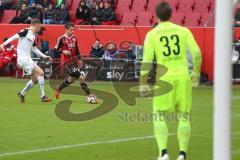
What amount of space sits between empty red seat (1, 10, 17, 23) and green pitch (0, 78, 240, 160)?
14663 millimetres

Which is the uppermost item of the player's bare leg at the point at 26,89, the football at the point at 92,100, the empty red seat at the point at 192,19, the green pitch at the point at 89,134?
the empty red seat at the point at 192,19

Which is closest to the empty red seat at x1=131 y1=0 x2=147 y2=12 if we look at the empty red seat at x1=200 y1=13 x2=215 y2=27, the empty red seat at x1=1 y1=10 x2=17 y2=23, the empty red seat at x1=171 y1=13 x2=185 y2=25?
the empty red seat at x1=171 y1=13 x2=185 y2=25

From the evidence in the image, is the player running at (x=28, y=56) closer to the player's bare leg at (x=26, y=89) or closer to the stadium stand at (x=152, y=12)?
the player's bare leg at (x=26, y=89)

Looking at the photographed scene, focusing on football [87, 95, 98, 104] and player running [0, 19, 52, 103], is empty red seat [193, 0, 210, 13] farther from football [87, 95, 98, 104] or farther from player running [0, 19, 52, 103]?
football [87, 95, 98, 104]

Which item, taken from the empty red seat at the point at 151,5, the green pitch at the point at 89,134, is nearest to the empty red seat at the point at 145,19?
the empty red seat at the point at 151,5

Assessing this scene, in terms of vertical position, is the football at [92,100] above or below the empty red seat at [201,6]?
below

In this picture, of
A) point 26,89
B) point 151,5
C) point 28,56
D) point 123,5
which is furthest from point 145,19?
point 26,89

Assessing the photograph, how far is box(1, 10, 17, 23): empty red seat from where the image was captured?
3428 centimetres

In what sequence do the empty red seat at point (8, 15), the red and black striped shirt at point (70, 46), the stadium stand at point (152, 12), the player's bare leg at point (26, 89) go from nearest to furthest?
1. the player's bare leg at point (26, 89)
2. the red and black striped shirt at point (70, 46)
3. the stadium stand at point (152, 12)
4. the empty red seat at point (8, 15)

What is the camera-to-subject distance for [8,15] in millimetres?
34438

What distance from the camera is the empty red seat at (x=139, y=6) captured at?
33375mm

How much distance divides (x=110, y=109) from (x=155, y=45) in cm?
808

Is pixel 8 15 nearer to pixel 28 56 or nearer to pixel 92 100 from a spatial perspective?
pixel 28 56

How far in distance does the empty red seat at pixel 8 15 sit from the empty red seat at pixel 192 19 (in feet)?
26.4
